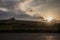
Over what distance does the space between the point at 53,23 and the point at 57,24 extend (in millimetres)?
1598

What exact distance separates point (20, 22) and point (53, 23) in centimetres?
977

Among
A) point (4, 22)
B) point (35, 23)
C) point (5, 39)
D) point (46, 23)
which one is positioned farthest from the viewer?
point (4, 22)

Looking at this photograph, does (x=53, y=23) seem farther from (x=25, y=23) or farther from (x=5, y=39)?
(x=5, y=39)

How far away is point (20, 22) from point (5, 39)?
101ft

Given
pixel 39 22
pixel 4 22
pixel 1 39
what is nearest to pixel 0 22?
pixel 4 22

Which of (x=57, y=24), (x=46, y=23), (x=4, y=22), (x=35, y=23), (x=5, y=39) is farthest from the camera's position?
(x=4, y=22)

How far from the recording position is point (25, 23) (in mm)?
45562

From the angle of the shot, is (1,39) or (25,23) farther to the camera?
(25,23)

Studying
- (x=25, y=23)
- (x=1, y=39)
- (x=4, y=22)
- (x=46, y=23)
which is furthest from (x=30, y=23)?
(x=1, y=39)

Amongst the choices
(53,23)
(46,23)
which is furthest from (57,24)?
(46,23)

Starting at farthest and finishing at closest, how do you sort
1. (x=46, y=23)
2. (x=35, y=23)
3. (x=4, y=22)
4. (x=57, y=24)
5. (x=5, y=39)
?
(x=4, y=22) → (x=35, y=23) → (x=57, y=24) → (x=46, y=23) → (x=5, y=39)

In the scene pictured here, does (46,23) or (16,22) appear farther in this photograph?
(16,22)

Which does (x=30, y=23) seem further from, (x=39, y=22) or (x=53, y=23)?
(x=53, y=23)

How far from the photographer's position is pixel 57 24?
40531 millimetres
